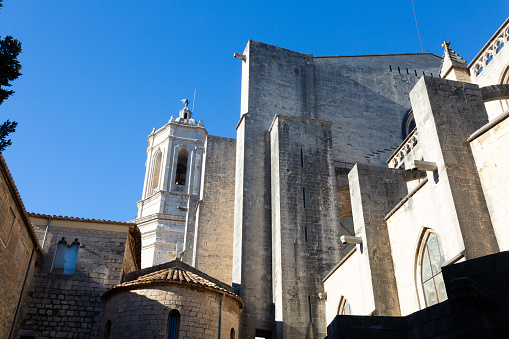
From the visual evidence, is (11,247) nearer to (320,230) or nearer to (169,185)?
(320,230)

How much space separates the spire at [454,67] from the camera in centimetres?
1161

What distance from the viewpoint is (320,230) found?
12977 mm

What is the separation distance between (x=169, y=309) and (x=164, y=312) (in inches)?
4.7

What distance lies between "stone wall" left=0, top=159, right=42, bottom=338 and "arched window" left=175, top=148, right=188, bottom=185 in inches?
666

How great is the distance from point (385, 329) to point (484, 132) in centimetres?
338

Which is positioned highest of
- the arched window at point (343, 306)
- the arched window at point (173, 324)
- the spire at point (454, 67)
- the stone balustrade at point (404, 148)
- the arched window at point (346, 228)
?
the spire at point (454, 67)

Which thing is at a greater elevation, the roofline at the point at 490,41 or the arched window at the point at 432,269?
the roofline at the point at 490,41

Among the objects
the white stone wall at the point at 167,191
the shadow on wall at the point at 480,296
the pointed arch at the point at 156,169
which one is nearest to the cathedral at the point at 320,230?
the shadow on wall at the point at 480,296

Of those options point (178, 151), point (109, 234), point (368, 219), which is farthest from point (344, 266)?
point (178, 151)

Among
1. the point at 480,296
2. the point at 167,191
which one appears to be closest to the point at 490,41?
the point at 480,296

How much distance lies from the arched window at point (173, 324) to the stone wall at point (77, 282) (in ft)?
6.46

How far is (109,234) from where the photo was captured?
40.8ft

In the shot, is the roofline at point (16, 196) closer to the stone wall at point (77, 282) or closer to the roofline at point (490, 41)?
the stone wall at point (77, 282)

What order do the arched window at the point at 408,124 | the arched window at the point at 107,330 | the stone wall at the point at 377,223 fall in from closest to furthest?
the stone wall at the point at 377,223
the arched window at the point at 107,330
the arched window at the point at 408,124
